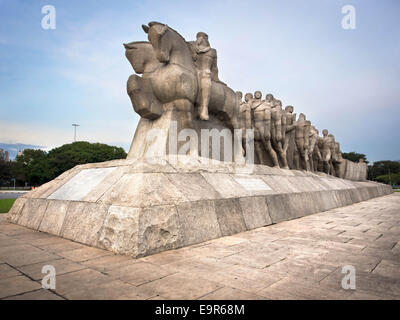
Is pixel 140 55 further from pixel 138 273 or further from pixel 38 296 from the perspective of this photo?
pixel 38 296

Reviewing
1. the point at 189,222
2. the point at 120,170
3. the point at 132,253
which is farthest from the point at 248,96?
the point at 132,253

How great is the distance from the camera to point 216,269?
292 cm

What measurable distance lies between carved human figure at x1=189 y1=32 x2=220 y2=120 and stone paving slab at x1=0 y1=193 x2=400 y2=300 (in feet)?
12.8

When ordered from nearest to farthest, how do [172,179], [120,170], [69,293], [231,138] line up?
[69,293], [172,179], [120,170], [231,138]

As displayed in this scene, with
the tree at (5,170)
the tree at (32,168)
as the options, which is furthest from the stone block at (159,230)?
the tree at (5,170)

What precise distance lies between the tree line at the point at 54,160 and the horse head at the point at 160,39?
4221 cm

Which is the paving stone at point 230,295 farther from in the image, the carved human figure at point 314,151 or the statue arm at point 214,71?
the carved human figure at point 314,151

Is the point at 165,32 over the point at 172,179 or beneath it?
over

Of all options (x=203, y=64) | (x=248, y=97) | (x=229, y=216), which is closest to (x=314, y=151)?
(x=248, y=97)

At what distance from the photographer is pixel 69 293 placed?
228 centimetres

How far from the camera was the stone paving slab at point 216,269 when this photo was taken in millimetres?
2301
